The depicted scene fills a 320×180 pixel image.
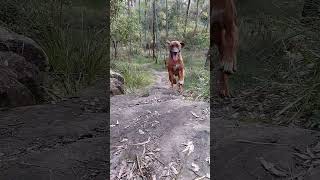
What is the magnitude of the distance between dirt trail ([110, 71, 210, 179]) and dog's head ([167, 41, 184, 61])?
106 mm

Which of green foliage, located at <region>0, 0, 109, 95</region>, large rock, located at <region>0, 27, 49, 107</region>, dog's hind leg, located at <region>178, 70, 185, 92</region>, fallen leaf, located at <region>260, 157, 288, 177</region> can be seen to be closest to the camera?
fallen leaf, located at <region>260, 157, 288, 177</region>

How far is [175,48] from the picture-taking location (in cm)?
199

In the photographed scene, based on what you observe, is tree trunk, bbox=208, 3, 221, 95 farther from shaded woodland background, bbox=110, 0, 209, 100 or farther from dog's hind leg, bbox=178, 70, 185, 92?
dog's hind leg, bbox=178, 70, 185, 92

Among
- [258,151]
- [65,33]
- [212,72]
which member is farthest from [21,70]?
[258,151]

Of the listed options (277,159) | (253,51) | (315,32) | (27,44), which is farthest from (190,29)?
(27,44)

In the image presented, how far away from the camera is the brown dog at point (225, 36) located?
204cm

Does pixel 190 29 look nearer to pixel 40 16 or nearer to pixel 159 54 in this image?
pixel 159 54

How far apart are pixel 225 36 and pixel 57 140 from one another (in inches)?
36.2

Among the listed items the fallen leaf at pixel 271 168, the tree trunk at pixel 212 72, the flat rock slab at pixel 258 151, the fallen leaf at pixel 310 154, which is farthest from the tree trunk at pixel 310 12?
the fallen leaf at pixel 271 168

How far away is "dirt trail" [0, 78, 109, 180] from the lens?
1.60 metres

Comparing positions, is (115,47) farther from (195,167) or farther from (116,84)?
(195,167)

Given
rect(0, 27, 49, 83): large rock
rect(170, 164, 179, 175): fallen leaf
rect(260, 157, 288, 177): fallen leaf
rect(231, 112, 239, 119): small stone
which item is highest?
rect(0, 27, 49, 83): large rock

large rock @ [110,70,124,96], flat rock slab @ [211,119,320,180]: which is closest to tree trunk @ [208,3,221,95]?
flat rock slab @ [211,119,320,180]

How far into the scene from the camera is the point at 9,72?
6.97 ft
